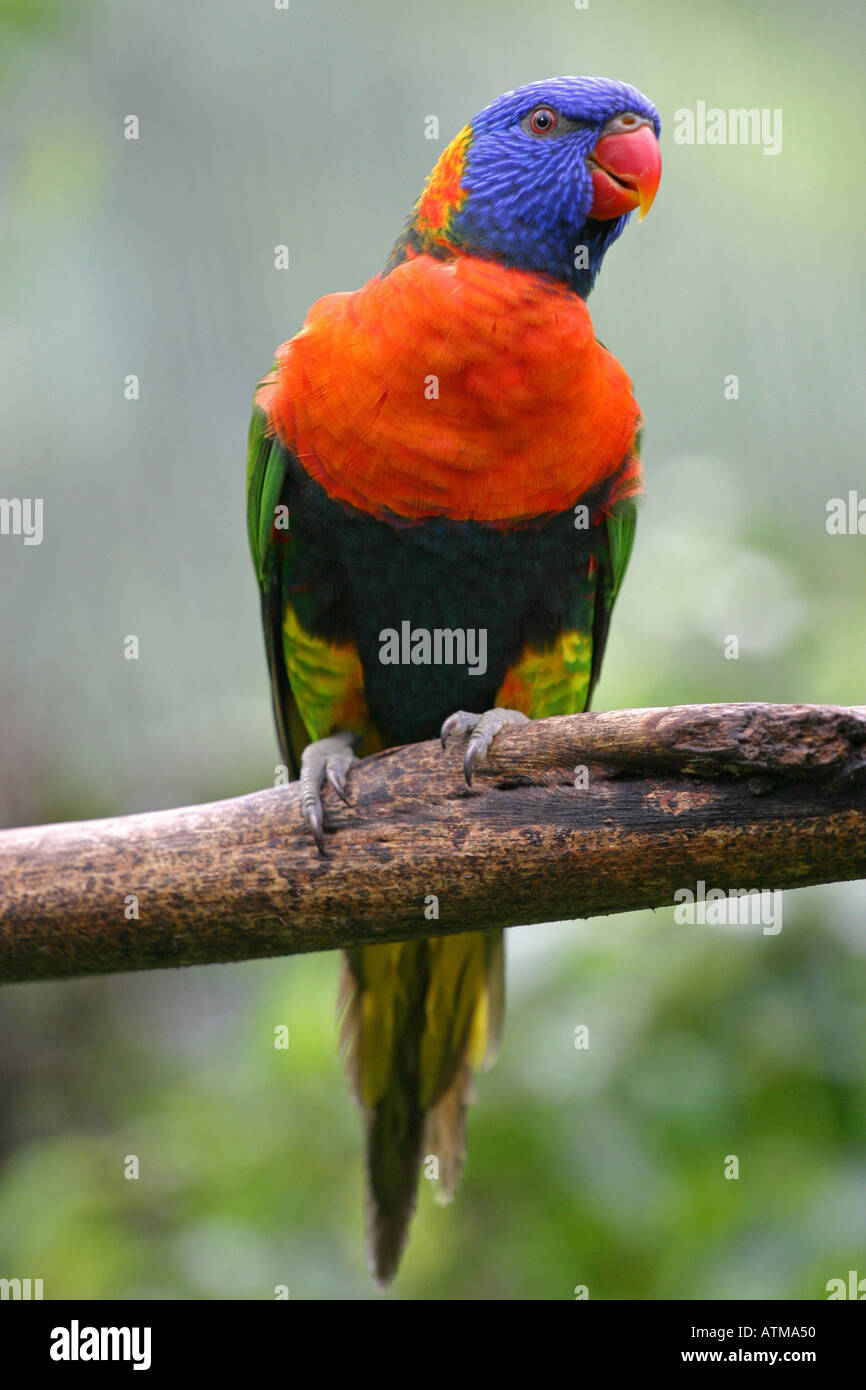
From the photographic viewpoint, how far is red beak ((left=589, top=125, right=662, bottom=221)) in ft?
8.50

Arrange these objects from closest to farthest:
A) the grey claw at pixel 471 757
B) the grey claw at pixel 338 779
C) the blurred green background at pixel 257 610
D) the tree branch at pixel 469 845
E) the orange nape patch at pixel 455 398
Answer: the tree branch at pixel 469 845, the grey claw at pixel 471 757, the grey claw at pixel 338 779, the orange nape patch at pixel 455 398, the blurred green background at pixel 257 610

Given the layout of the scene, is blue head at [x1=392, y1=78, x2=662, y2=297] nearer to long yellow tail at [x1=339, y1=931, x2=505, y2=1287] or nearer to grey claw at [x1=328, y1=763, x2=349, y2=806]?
grey claw at [x1=328, y1=763, x2=349, y2=806]

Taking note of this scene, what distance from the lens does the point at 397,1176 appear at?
8.88 ft

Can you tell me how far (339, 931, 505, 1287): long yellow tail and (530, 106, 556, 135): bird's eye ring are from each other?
1.92 metres

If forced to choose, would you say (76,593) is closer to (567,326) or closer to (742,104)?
(567,326)

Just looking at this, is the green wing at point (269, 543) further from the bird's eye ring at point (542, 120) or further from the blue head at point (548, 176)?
the bird's eye ring at point (542, 120)


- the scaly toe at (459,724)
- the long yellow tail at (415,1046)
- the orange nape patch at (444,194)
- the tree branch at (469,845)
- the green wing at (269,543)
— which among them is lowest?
the long yellow tail at (415,1046)

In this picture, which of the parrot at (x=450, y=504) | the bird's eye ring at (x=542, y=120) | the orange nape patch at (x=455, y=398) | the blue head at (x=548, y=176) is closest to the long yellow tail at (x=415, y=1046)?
the parrot at (x=450, y=504)

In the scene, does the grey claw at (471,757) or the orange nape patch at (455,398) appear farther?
the orange nape patch at (455,398)

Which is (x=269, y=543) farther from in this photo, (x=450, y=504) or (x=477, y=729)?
(x=477, y=729)

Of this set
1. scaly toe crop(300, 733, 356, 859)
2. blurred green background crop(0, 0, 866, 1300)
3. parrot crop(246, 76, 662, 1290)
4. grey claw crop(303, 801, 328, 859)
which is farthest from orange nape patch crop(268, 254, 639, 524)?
blurred green background crop(0, 0, 866, 1300)

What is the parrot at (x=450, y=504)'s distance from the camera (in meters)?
2.42

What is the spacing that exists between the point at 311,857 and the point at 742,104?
2750 mm

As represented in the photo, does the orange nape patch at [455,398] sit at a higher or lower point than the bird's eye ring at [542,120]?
lower
